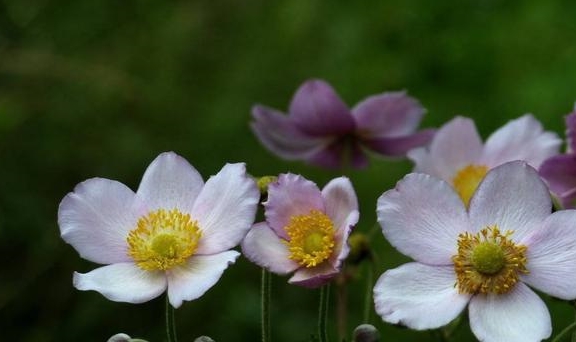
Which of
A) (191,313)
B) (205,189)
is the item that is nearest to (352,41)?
(191,313)

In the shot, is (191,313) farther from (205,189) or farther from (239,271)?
(205,189)

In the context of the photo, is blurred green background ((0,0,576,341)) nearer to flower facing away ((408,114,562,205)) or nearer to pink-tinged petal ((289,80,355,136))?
pink-tinged petal ((289,80,355,136))

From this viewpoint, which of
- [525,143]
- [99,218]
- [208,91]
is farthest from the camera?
[208,91]

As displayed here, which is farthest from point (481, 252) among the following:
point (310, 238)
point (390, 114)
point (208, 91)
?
point (208, 91)

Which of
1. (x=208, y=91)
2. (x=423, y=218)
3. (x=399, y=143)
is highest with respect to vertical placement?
(x=208, y=91)

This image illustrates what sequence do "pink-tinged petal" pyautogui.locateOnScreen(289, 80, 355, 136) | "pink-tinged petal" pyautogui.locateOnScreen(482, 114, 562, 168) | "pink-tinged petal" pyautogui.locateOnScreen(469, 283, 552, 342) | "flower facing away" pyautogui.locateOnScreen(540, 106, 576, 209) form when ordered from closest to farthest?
"pink-tinged petal" pyautogui.locateOnScreen(469, 283, 552, 342) < "flower facing away" pyautogui.locateOnScreen(540, 106, 576, 209) < "pink-tinged petal" pyautogui.locateOnScreen(482, 114, 562, 168) < "pink-tinged petal" pyautogui.locateOnScreen(289, 80, 355, 136)

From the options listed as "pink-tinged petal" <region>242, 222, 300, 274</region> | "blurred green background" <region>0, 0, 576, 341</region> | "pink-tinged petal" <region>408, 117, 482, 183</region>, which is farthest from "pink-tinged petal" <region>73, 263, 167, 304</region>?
"blurred green background" <region>0, 0, 576, 341</region>

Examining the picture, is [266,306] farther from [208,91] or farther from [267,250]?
[208,91]

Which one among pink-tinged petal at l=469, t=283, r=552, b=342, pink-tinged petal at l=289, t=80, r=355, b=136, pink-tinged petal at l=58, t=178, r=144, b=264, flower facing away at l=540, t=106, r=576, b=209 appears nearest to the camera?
pink-tinged petal at l=469, t=283, r=552, b=342
